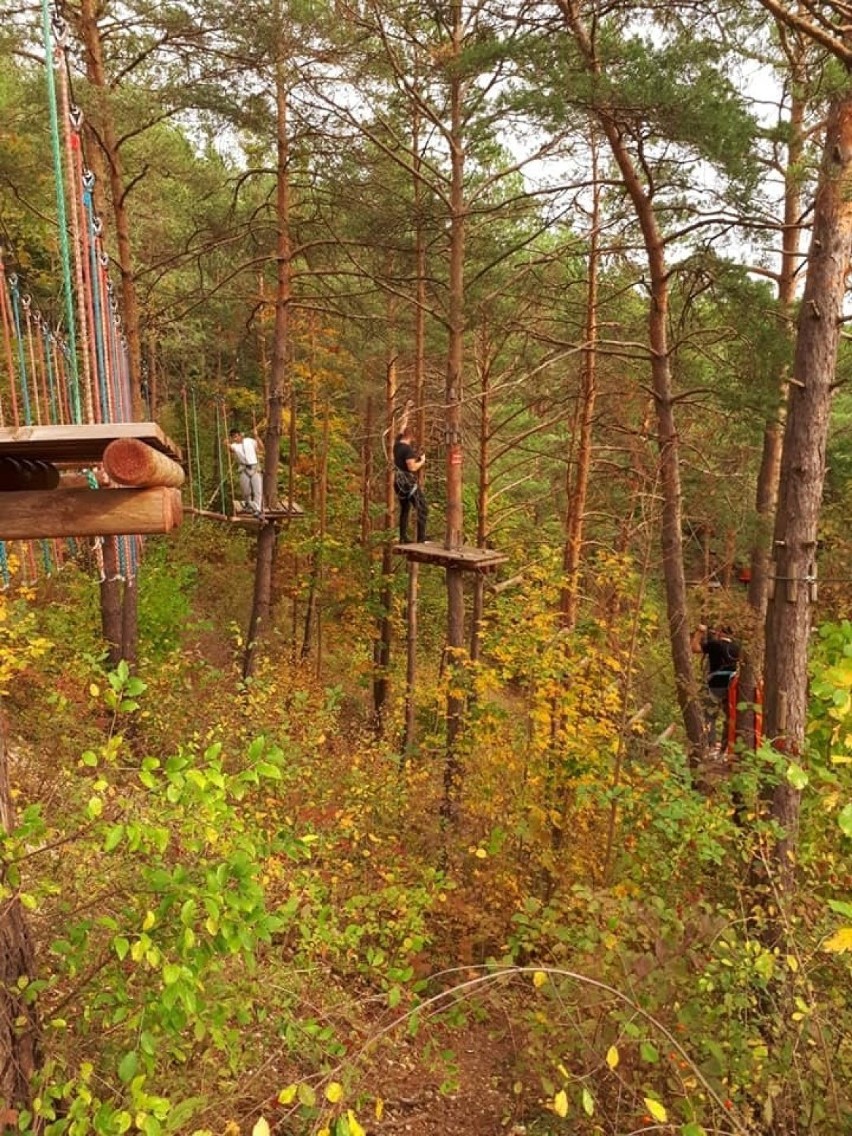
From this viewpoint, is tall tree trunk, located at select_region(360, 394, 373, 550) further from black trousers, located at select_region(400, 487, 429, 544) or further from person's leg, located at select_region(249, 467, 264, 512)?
person's leg, located at select_region(249, 467, 264, 512)

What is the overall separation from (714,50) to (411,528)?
36.7 feet

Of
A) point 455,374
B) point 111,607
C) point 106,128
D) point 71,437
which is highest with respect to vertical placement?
point 106,128

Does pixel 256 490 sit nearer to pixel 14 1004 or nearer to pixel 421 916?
pixel 421 916

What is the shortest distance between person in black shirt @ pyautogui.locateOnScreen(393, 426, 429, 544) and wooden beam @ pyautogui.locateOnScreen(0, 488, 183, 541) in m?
6.15

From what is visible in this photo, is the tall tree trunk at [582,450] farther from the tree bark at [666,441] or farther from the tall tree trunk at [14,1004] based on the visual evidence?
the tall tree trunk at [14,1004]

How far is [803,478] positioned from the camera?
4.99 m

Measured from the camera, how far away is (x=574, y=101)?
5289 millimetres

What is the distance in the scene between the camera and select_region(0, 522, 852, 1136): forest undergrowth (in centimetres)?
250

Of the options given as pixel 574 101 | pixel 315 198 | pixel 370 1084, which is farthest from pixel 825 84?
pixel 370 1084

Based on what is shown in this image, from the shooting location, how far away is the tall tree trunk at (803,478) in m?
4.91

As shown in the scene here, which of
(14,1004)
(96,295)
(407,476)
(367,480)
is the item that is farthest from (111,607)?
(367,480)

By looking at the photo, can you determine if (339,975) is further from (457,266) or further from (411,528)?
(411,528)

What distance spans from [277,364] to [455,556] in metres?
3.99

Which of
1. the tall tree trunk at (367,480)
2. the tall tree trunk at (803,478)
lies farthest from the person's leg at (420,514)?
the tall tree trunk at (367,480)
